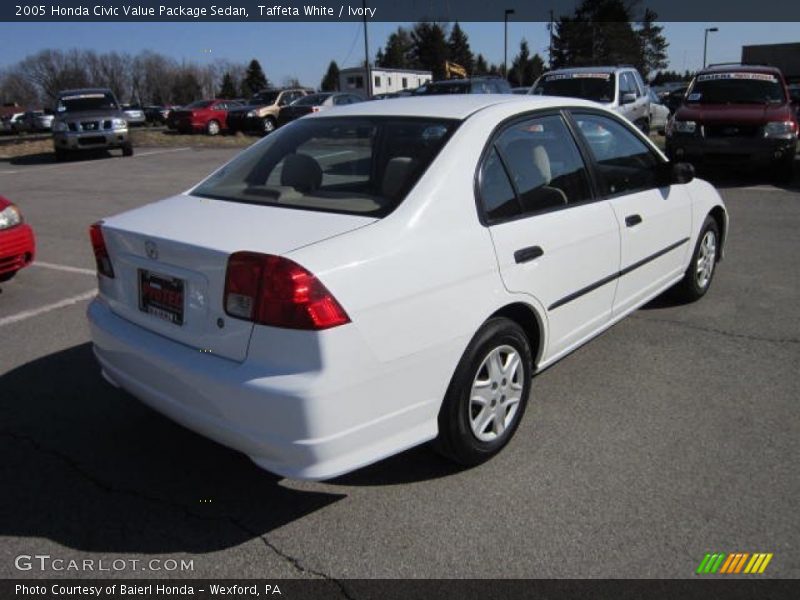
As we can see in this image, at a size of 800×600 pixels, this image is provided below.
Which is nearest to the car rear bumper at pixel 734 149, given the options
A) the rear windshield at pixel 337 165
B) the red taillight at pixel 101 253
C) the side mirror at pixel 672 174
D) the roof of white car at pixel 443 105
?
the side mirror at pixel 672 174

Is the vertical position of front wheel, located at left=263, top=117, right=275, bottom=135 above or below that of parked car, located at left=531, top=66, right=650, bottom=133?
below

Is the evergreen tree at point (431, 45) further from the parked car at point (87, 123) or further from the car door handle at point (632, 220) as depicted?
the car door handle at point (632, 220)

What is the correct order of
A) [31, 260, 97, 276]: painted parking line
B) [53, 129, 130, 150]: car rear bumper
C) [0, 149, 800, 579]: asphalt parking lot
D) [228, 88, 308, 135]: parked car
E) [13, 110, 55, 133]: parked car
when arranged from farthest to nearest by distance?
[13, 110, 55, 133]: parked car < [228, 88, 308, 135]: parked car < [53, 129, 130, 150]: car rear bumper < [31, 260, 97, 276]: painted parking line < [0, 149, 800, 579]: asphalt parking lot

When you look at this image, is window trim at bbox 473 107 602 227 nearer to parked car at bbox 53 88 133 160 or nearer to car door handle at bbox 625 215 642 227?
car door handle at bbox 625 215 642 227

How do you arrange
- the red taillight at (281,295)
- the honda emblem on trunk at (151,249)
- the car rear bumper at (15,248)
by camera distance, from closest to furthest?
the red taillight at (281,295), the honda emblem on trunk at (151,249), the car rear bumper at (15,248)

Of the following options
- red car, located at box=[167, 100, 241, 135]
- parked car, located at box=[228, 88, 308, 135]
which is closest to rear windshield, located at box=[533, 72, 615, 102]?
parked car, located at box=[228, 88, 308, 135]

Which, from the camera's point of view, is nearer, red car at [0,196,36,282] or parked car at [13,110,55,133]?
red car at [0,196,36,282]

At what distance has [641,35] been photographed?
7419 centimetres

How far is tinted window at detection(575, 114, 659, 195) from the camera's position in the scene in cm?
392

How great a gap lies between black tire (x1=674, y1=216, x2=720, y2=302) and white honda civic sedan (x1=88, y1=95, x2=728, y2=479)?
4.24 ft

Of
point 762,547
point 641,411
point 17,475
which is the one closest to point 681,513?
point 762,547

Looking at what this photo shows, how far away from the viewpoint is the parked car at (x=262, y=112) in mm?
26016

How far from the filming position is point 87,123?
60.4ft

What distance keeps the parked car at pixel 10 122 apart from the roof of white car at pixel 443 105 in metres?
48.0
